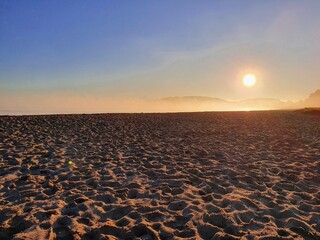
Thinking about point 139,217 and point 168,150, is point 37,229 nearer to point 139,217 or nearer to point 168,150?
point 139,217

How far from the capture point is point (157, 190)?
296 inches

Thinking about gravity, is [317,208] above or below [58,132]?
below

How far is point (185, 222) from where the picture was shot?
5.77 m

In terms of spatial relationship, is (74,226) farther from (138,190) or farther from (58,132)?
(58,132)

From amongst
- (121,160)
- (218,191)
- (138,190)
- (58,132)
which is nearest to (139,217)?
(138,190)

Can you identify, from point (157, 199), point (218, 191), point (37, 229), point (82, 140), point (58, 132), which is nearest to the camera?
point (37, 229)

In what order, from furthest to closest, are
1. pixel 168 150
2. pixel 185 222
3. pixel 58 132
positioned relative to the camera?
1. pixel 58 132
2. pixel 168 150
3. pixel 185 222

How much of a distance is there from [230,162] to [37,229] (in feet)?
22.4

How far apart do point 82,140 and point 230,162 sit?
24.1 feet

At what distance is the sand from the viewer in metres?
5.52

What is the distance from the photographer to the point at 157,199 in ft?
22.8

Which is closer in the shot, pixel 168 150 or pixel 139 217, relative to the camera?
pixel 139 217

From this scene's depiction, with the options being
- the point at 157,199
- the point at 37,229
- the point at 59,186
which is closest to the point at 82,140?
the point at 59,186

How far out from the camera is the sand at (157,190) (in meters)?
5.52
